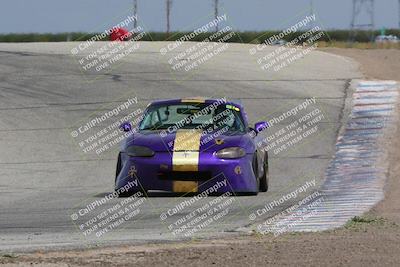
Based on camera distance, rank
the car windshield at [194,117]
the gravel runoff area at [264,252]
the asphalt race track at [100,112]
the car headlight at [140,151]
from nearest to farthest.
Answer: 1. the gravel runoff area at [264,252]
2. the asphalt race track at [100,112]
3. the car headlight at [140,151]
4. the car windshield at [194,117]

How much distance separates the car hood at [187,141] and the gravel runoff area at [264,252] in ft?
11.8

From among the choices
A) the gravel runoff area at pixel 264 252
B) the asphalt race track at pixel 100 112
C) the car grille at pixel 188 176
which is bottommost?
the asphalt race track at pixel 100 112

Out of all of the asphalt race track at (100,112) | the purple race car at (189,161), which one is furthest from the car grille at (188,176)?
the asphalt race track at (100,112)

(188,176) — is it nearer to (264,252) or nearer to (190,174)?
(190,174)

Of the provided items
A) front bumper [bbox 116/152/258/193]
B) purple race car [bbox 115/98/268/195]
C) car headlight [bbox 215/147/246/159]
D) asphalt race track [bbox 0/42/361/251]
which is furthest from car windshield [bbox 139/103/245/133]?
asphalt race track [bbox 0/42/361/251]

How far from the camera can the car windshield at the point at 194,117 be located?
48.8 feet

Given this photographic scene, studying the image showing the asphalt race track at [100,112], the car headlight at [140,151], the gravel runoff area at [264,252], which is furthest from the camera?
the car headlight at [140,151]

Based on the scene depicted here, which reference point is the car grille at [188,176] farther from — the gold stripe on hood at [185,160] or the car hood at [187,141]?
the car hood at [187,141]

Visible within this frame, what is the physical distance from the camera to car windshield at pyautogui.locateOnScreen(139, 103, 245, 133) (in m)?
14.9

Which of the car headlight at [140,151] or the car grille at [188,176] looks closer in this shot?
the car grille at [188,176]

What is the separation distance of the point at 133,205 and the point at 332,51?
27.1m

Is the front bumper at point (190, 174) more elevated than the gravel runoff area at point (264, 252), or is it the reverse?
the gravel runoff area at point (264, 252)

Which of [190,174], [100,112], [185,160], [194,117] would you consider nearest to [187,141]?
[185,160]

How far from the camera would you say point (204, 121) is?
1496cm
